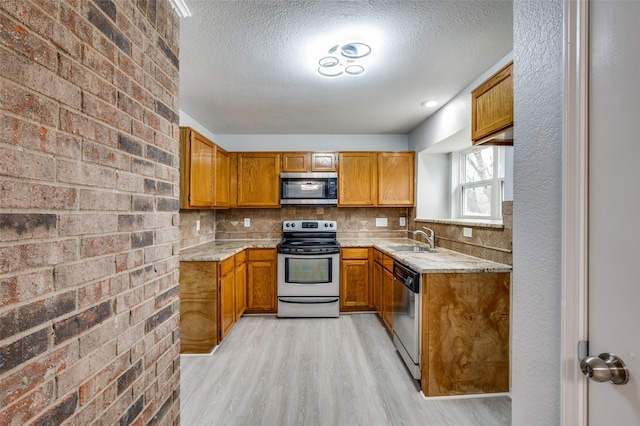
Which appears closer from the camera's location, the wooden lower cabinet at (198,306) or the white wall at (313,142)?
the wooden lower cabinet at (198,306)

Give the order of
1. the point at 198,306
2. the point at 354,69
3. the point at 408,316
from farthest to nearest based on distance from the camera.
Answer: the point at 198,306 → the point at 408,316 → the point at 354,69

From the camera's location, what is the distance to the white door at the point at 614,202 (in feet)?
2.16

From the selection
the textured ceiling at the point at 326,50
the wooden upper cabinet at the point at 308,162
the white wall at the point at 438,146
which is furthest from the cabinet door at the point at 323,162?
the white wall at the point at 438,146

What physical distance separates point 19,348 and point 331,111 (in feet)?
9.82

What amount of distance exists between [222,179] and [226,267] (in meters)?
1.22

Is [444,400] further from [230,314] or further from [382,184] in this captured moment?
[382,184]

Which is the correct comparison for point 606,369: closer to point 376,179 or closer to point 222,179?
point 376,179

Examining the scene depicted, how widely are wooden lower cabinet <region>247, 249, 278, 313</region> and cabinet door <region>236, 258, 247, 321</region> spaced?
0.05m

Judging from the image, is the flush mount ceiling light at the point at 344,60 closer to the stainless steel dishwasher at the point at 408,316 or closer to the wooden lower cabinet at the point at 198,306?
the stainless steel dishwasher at the point at 408,316

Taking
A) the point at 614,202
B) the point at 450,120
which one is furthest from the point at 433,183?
the point at 614,202

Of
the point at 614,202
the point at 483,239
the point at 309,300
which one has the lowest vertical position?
the point at 309,300

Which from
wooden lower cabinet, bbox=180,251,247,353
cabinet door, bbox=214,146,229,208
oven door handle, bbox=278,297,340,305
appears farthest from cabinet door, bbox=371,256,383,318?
cabinet door, bbox=214,146,229,208

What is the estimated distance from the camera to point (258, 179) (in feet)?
12.9

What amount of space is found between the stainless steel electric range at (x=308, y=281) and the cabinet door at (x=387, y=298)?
1.95ft
